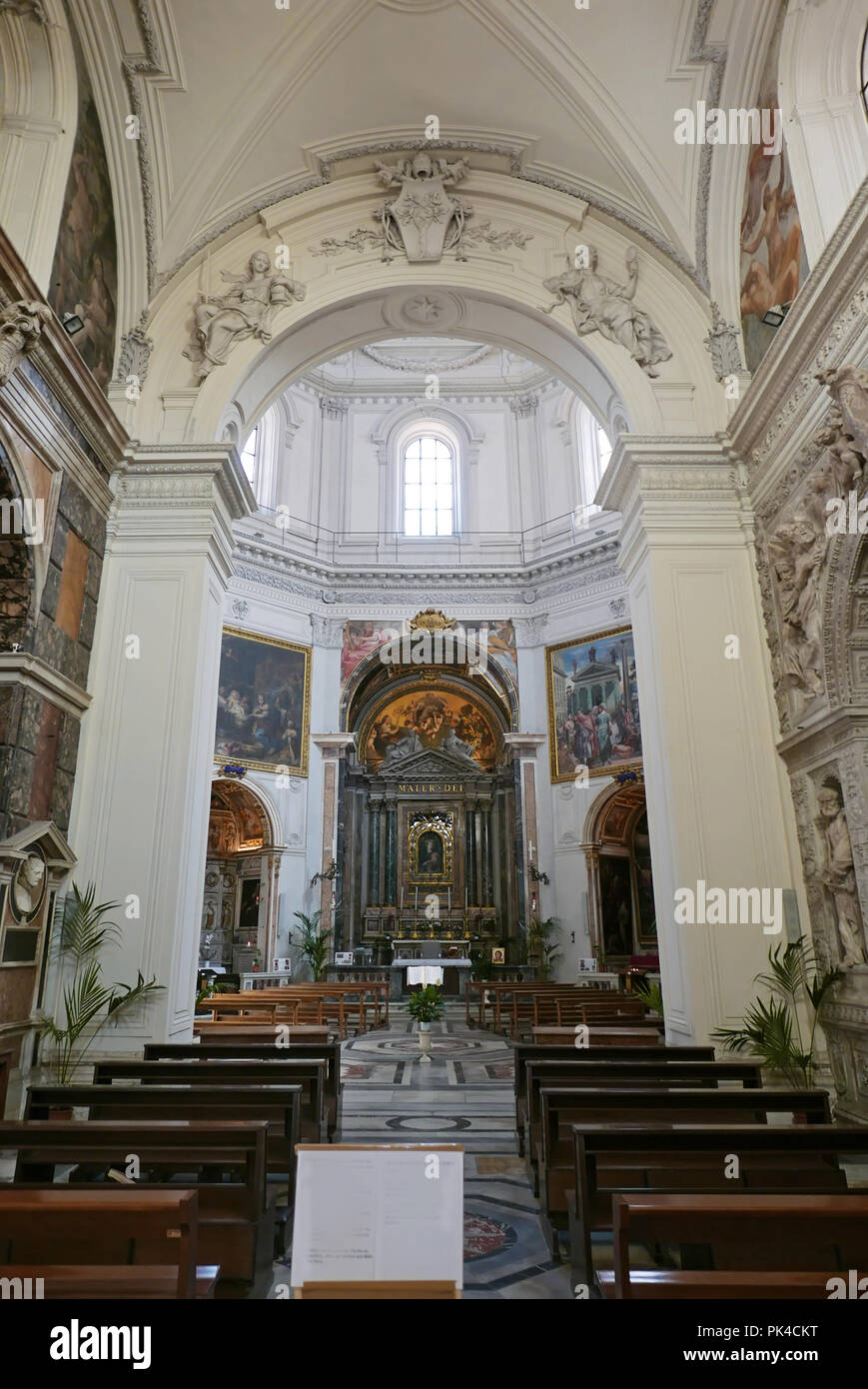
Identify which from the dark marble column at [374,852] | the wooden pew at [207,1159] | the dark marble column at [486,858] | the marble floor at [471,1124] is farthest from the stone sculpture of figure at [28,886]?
the dark marble column at [486,858]

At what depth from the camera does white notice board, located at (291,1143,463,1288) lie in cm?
227

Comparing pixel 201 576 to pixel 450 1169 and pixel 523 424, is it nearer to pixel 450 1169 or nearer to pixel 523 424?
pixel 450 1169

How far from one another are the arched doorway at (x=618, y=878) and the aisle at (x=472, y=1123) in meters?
6.30

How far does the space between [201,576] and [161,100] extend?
17.9ft

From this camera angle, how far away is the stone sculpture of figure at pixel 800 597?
774 cm

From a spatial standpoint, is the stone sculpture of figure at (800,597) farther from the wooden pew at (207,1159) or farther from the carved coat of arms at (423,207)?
the wooden pew at (207,1159)

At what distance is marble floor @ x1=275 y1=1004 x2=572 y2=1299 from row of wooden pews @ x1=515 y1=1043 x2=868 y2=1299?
8.6 inches

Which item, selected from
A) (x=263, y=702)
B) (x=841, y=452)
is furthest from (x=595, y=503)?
(x=263, y=702)

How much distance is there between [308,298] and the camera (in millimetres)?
10922

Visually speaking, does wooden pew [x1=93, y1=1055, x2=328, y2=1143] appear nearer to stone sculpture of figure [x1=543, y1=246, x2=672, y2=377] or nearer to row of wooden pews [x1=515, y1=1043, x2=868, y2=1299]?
row of wooden pews [x1=515, y1=1043, x2=868, y2=1299]

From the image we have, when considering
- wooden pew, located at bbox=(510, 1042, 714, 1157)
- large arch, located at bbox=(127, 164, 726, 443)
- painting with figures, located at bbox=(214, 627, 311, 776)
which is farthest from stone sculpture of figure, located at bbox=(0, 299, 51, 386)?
painting with figures, located at bbox=(214, 627, 311, 776)

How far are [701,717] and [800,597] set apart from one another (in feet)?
5.12

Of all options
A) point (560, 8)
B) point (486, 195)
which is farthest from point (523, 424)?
point (560, 8)

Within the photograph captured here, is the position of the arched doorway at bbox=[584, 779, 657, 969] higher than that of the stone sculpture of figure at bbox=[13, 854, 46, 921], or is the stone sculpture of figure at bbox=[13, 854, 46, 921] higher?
the arched doorway at bbox=[584, 779, 657, 969]
